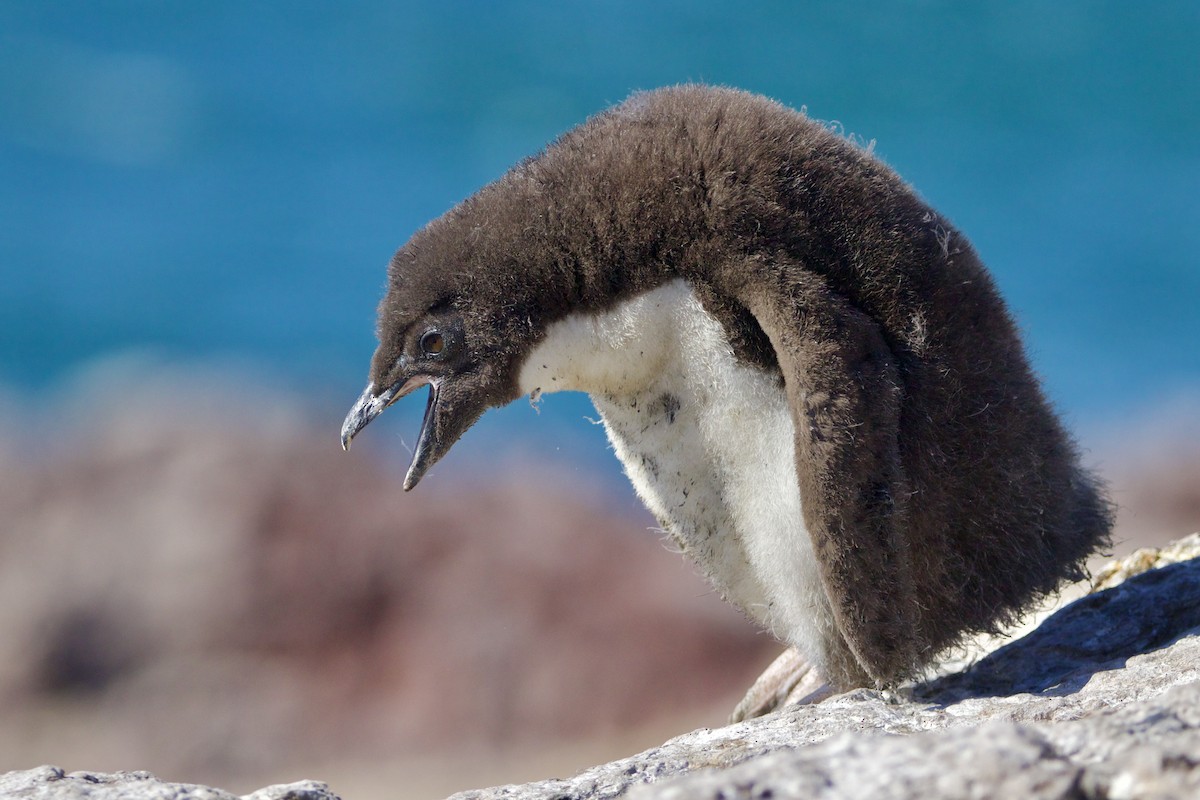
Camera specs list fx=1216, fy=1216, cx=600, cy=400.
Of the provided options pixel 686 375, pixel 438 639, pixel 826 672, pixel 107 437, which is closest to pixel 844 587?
pixel 826 672

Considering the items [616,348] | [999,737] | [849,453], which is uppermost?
[616,348]

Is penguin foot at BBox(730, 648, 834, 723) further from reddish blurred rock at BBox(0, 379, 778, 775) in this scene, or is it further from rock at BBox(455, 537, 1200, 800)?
reddish blurred rock at BBox(0, 379, 778, 775)

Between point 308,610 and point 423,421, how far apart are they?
25.7 ft

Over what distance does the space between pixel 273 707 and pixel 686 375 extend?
8041 mm

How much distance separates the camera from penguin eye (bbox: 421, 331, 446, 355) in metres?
3.41

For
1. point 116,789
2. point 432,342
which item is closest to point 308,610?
point 432,342

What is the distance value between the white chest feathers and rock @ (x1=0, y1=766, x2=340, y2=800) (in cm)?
144

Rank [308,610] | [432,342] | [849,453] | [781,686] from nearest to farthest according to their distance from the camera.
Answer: [849,453], [432,342], [781,686], [308,610]

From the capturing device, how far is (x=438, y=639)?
34.7 ft

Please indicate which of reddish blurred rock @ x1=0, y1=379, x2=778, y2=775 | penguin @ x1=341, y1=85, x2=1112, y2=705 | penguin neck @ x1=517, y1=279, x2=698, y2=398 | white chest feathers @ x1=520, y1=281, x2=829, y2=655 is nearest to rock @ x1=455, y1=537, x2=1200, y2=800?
A: penguin @ x1=341, y1=85, x2=1112, y2=705

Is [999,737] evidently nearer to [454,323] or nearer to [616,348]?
[616,348]

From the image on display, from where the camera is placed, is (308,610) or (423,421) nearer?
(423,421)

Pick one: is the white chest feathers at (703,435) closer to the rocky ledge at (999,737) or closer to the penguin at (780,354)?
the penguin at (780,354)

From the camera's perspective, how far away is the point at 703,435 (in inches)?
133
